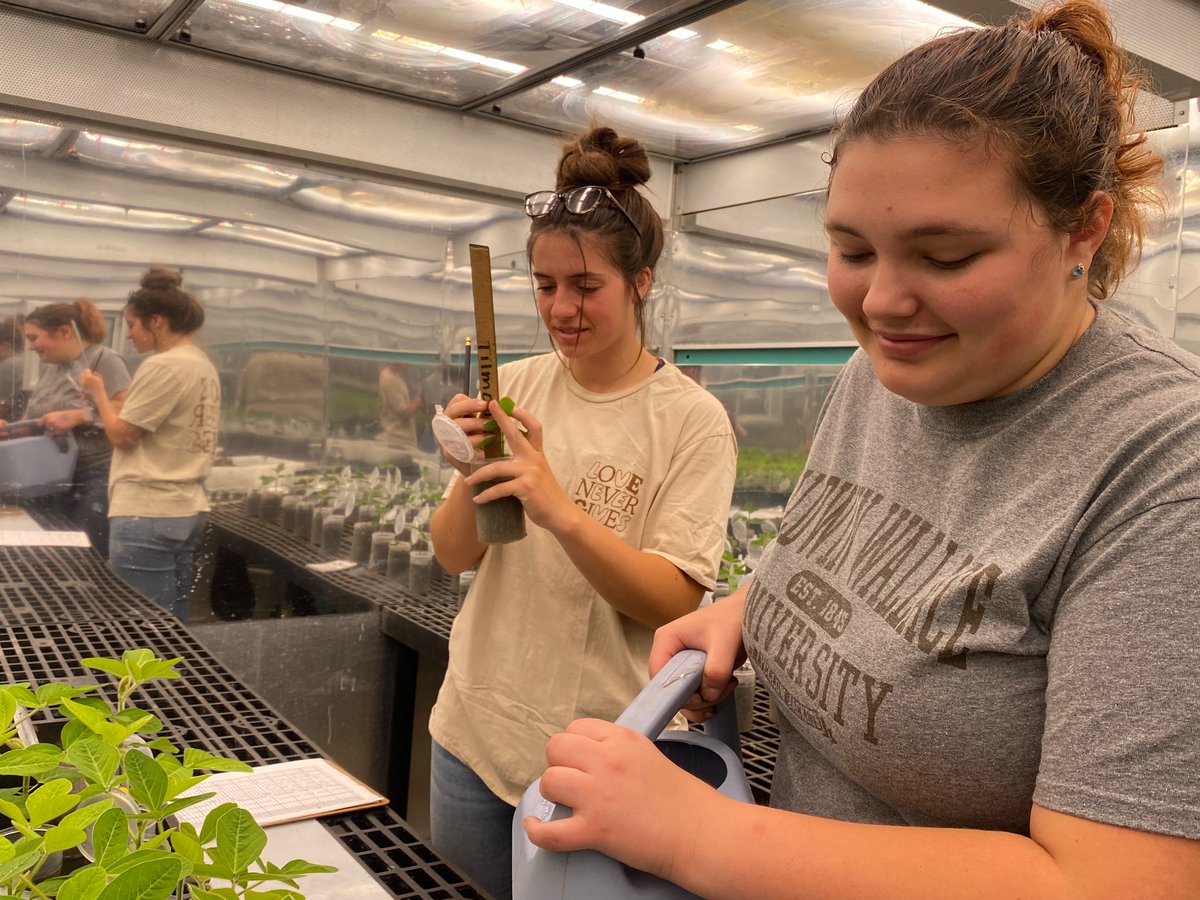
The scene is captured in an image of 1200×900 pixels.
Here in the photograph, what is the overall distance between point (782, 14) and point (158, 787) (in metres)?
1.82

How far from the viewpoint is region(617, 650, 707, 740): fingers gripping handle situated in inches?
27.6

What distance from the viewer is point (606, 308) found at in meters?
1.44

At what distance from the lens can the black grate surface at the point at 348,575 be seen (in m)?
2.76

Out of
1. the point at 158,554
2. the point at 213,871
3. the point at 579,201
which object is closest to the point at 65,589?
the point at 158,554

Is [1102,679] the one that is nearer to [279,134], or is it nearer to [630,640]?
[630,640]

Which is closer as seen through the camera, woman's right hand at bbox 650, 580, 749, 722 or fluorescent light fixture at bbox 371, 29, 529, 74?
woman's right hand at bbox 650, 580, 749, 722

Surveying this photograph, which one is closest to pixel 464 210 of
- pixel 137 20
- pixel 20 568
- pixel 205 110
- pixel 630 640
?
pixel 205 110

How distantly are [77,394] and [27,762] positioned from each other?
215cm

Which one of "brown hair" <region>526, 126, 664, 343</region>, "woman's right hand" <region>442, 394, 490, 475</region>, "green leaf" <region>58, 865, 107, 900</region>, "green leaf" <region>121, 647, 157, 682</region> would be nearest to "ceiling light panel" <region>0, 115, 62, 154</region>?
"brown hair" <region>526, 126, 664, 343</region>

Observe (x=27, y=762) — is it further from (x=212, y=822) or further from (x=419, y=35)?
(x=419, y=35)

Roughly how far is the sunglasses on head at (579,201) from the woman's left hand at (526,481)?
13.0 inches

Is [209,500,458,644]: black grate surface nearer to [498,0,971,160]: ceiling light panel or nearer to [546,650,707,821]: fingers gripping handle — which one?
[498,0,971,160]: ceiling light panel

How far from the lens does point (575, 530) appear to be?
4.21 ft

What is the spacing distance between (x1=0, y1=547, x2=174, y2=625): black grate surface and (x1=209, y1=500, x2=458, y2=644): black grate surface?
35 cm
